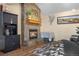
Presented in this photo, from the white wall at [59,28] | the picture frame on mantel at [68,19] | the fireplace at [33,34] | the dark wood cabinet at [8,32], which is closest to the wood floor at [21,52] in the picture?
the dark wood cabinet at [8,32]

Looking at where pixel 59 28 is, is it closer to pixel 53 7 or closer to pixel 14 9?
pixel 53 7

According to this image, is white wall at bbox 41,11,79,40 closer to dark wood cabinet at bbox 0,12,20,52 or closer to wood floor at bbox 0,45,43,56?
wood floor at bbox 0,45,43,56

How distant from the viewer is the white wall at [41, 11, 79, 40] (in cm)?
239

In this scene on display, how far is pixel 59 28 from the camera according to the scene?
2.42 m

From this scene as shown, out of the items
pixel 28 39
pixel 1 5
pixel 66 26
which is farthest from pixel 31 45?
pixel 1 5

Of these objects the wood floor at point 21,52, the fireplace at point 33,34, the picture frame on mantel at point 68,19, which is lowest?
the wood floor at point 21,52

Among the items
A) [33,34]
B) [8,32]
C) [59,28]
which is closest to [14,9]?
[8,32]

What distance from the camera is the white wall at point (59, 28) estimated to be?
7.84 feet

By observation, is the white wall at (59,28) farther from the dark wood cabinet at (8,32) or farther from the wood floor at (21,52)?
the dark wood cabinet at (8,32)

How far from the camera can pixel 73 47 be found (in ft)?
7.84

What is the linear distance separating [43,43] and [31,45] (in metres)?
0.19

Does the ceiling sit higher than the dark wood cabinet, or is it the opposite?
A: the ceiling

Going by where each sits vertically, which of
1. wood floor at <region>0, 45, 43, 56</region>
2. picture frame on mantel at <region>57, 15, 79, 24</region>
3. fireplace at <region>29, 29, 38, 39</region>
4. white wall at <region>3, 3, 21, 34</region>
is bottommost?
wood floor at <region>0, 45, 43, 56</region>

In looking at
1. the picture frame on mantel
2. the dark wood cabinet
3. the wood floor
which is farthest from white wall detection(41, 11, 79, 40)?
the dark wood cabinet
